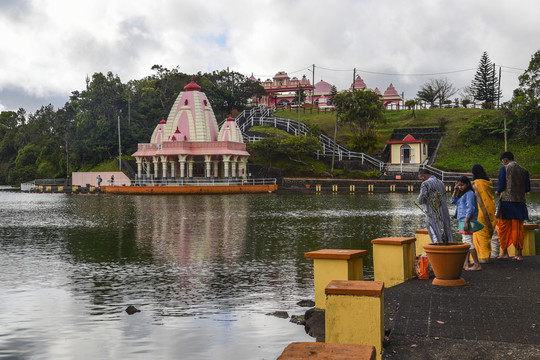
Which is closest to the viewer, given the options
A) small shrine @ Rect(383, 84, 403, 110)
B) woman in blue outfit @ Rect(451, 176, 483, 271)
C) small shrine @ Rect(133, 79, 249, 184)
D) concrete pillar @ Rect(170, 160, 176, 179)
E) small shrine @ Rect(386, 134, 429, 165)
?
woman in blue outfit @ Rect(451, 176, 483, 271)

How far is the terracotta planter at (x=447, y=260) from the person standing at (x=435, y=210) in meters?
0.65

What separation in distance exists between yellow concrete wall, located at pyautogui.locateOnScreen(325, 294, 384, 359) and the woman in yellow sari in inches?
198

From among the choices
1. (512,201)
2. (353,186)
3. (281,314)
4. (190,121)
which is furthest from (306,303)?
(190,121)

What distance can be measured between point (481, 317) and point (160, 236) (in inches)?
528

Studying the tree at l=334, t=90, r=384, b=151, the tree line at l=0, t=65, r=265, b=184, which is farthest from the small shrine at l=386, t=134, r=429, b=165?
the tree line at l=0, t=65, r=265, b=184

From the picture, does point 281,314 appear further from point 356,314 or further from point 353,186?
point 353,186

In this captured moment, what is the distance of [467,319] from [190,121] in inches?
2064

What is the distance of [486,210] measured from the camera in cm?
930

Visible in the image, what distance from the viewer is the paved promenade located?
501 centimetres

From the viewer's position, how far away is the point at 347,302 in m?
5.12

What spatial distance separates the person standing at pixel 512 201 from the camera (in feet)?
32.8

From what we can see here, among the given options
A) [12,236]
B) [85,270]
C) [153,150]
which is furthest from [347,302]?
[153,150]

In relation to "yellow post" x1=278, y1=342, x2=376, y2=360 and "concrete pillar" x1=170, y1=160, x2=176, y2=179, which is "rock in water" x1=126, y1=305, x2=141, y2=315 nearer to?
"yellow post" x1=278, y1=342, x2=376, y2=360

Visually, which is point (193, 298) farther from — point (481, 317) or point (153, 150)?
point (153, 150)
